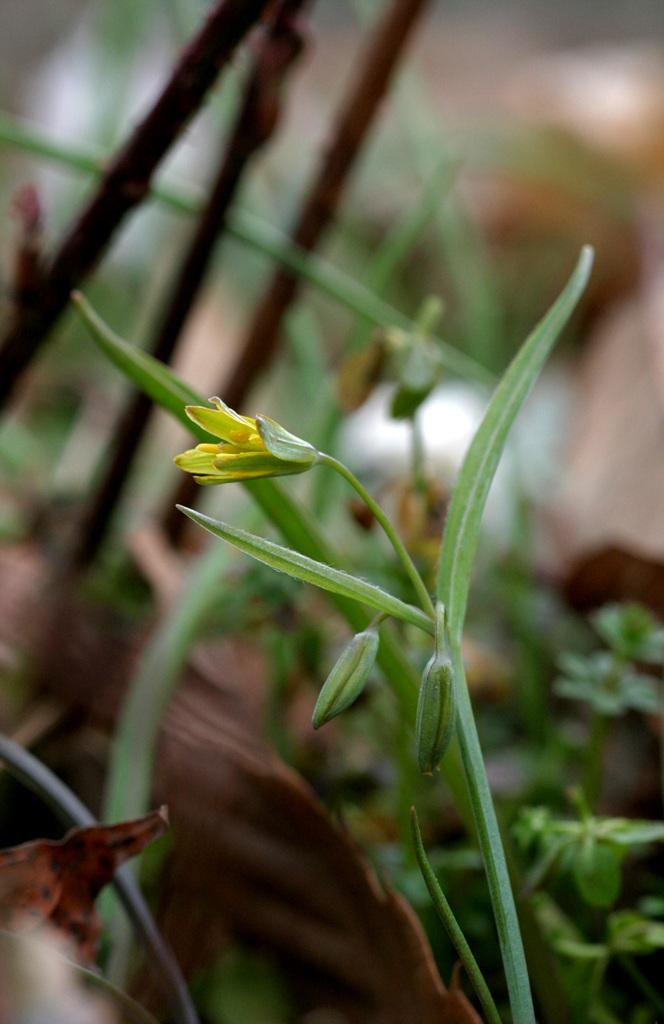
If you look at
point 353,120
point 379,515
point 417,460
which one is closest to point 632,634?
point 417,460

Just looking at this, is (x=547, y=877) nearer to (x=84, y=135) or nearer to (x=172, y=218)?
(x=84, y=135)

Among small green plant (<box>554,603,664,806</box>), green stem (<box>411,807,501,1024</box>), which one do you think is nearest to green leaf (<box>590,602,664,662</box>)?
small green plant (<box>554,603,664,806</box>)

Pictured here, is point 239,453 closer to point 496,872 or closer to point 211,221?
point 496,872

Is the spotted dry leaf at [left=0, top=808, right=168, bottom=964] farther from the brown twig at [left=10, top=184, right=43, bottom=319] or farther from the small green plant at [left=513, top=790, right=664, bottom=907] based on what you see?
the brown twig at [left=10, top=184, right=43, bottom=319]

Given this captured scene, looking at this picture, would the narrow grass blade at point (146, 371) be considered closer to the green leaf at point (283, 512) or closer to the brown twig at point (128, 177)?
the green leaf at point (283, 512)

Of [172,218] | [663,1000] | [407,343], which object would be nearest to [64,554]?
[407,343]
